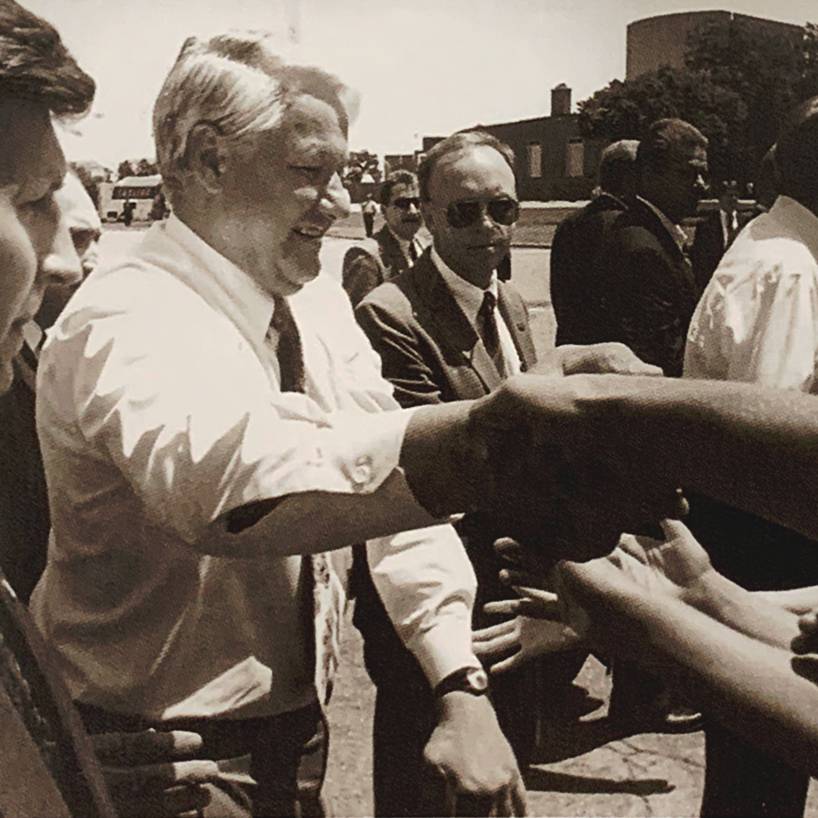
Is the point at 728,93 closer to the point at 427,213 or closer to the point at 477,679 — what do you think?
the point at 427,213

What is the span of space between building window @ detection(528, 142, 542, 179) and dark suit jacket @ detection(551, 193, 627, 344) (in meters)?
0.05

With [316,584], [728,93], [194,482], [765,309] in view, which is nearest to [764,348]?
[765,309]

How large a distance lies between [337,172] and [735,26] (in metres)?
0.46

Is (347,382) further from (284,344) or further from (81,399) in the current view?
(81,399)

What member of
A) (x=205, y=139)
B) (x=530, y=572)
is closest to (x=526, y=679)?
(x=530, y=572)

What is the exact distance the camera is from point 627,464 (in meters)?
0.63

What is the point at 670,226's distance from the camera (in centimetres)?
112

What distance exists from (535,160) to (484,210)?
0.07 meters

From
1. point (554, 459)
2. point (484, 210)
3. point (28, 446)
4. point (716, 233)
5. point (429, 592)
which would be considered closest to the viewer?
point (554, 459)

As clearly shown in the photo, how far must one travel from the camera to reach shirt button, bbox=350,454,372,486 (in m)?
0.68

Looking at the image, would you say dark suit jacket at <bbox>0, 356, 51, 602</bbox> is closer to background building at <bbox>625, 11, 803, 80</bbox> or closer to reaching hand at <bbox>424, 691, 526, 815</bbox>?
reaching hand at <bbox>424, 691, 526, 815</bbox>

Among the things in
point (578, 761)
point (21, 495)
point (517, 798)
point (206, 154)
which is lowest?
point (578, 761)

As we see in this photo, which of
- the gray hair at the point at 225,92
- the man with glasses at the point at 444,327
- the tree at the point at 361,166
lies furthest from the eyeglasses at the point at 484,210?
the gray hair at the point at 225,92

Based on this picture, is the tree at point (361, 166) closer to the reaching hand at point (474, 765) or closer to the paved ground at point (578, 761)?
the paved ground at point (578, 761)
